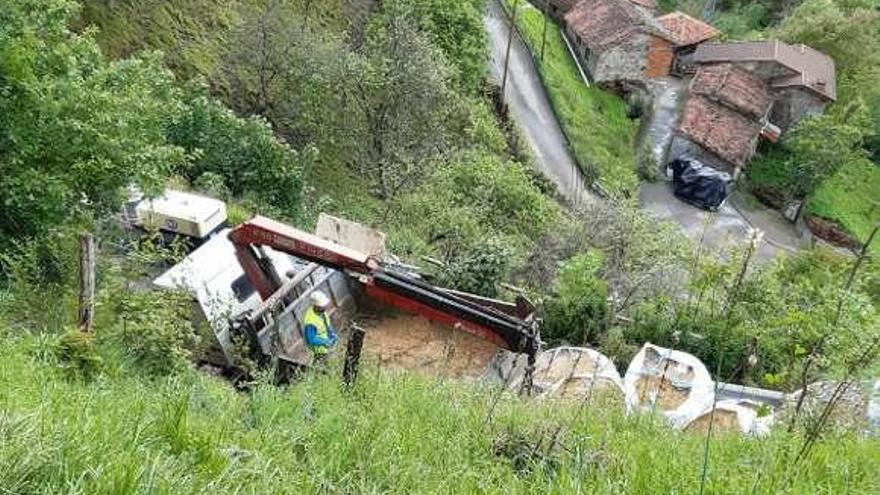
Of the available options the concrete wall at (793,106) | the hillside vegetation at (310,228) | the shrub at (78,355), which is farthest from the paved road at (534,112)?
the shrub at (78,355)

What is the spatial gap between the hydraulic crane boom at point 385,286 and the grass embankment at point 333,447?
4463mm

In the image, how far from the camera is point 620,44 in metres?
36.6

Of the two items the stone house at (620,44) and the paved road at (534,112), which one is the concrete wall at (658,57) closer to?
the stone house at (620,44)

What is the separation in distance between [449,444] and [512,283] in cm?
1061

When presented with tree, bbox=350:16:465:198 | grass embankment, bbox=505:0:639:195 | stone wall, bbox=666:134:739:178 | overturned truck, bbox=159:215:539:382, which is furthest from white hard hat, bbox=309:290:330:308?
stone wall, bbox=666:134:739:178

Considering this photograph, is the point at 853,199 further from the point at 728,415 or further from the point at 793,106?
the point at 728,415

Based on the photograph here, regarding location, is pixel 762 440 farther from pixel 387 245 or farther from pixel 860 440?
pixel 387 245

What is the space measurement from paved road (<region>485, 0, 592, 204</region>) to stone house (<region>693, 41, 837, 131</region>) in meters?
9.52

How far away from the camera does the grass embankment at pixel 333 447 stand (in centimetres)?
389

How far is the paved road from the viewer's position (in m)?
29.7

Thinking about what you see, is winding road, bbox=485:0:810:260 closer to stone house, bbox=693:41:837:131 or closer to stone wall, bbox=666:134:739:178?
stone wall, bbox=666:134:739:178

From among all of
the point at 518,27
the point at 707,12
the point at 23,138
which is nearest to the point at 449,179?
the point at 23,138

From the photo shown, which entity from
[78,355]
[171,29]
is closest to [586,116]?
[171,29]

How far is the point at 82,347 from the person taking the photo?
7.03 metres
